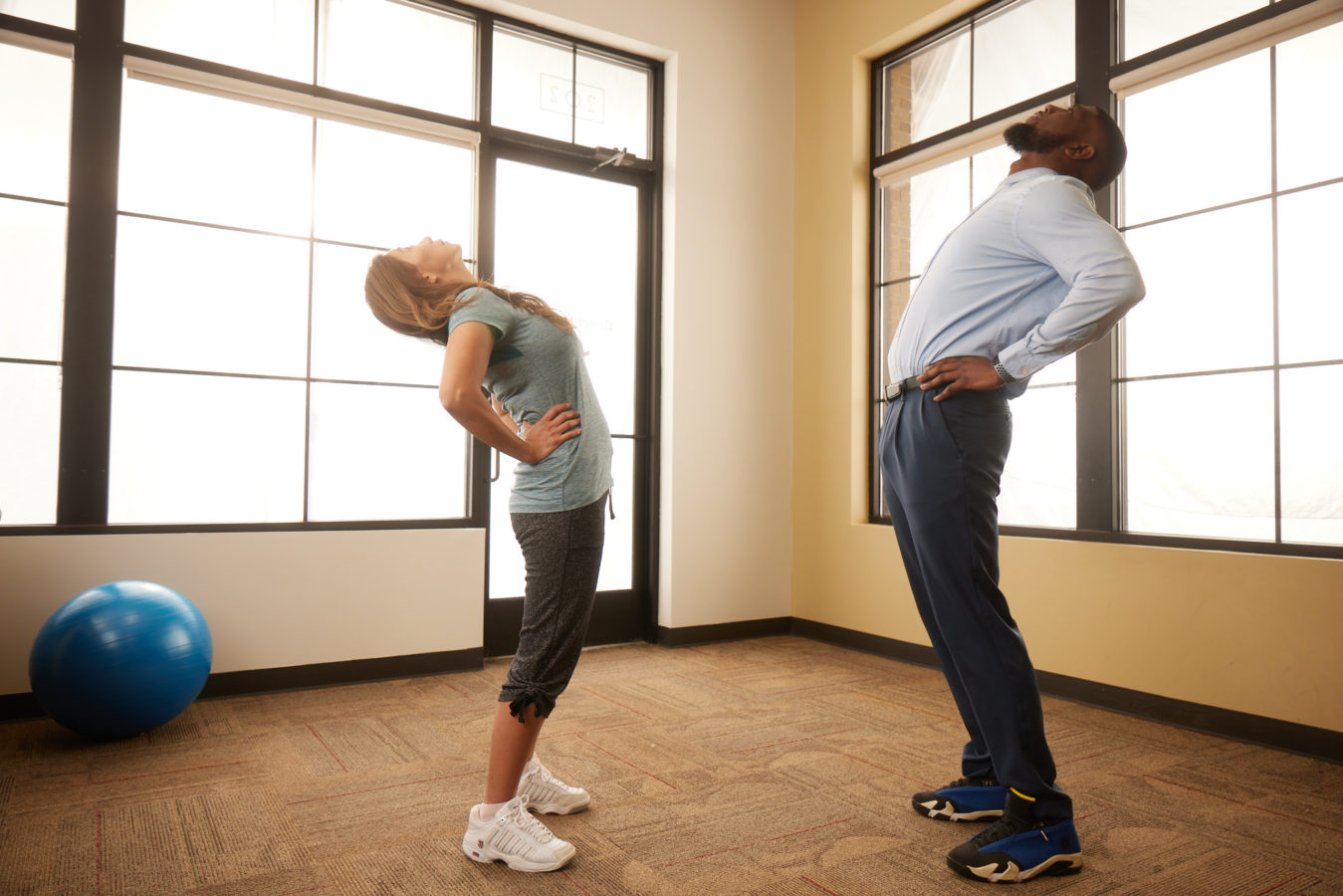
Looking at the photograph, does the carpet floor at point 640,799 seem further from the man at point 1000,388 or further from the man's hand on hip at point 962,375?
the man's hand on hip at point 962,375

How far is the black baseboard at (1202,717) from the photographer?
2359mm

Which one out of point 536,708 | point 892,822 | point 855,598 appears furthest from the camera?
point 855,598

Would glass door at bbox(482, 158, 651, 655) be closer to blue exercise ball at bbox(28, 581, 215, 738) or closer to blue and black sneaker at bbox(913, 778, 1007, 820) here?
blue exercise ball at bbox(28, 581, 215, 738)

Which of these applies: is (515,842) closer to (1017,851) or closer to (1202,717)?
(1017,851)

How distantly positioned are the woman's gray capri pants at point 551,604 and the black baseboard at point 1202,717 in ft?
6.77

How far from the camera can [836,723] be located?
8.72 ft

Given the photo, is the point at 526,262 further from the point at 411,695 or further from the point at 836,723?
the point at 836,723

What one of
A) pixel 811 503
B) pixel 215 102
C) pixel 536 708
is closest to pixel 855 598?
pixel 811 503

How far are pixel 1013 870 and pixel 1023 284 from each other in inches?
44.4

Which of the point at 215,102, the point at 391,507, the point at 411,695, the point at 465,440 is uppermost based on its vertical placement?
A: the point at 215,102

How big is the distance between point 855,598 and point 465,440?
185 centimetres

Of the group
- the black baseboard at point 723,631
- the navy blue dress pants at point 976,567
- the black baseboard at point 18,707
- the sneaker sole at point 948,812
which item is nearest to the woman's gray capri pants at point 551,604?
the navy blue dress pants at point 976,567

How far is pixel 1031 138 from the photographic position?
69.6 inches

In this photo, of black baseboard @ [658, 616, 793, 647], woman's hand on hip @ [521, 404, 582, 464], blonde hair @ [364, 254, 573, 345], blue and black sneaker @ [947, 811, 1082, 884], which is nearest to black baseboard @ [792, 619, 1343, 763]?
black baseboard @ [658, 616, 793, 647]
